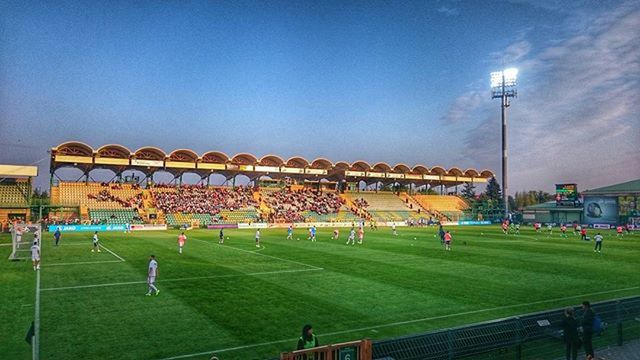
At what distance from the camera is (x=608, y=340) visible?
41.3 ft

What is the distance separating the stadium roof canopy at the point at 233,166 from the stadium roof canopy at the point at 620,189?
29719 mm

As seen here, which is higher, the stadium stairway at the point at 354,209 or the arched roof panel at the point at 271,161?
the arched roof panel at the point at 271,161

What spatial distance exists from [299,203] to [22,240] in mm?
49914

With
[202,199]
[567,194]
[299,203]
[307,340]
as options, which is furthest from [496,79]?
[307,340]

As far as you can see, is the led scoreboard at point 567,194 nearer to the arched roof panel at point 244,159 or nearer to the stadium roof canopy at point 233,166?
the stadium roof canopy at point 233,166

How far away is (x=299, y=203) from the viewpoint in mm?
79875

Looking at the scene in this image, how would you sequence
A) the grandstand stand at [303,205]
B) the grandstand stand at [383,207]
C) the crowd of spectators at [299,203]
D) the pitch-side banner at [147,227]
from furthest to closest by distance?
the grandstand stand at [383,207], the grandstand stand at [303,205], the crowd of spectators at [299,203], the pitch-side banner at [147,227]

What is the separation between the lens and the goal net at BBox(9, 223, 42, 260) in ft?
92.6

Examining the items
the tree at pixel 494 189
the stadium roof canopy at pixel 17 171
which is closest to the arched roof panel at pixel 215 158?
the stadium roof canopy at pixel 17 171

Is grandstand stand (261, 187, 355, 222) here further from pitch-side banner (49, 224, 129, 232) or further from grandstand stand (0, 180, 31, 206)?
grandstand stand (0, 180, 31, 206)

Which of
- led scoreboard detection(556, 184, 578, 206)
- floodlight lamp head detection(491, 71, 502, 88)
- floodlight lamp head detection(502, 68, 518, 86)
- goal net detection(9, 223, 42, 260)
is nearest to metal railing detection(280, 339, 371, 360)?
goal net detection(9, 223, 42, 260)

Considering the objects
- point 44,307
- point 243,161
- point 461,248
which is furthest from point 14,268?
point 243,161

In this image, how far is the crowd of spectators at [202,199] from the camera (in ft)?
221

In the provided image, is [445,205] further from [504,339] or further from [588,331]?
[504,339]
